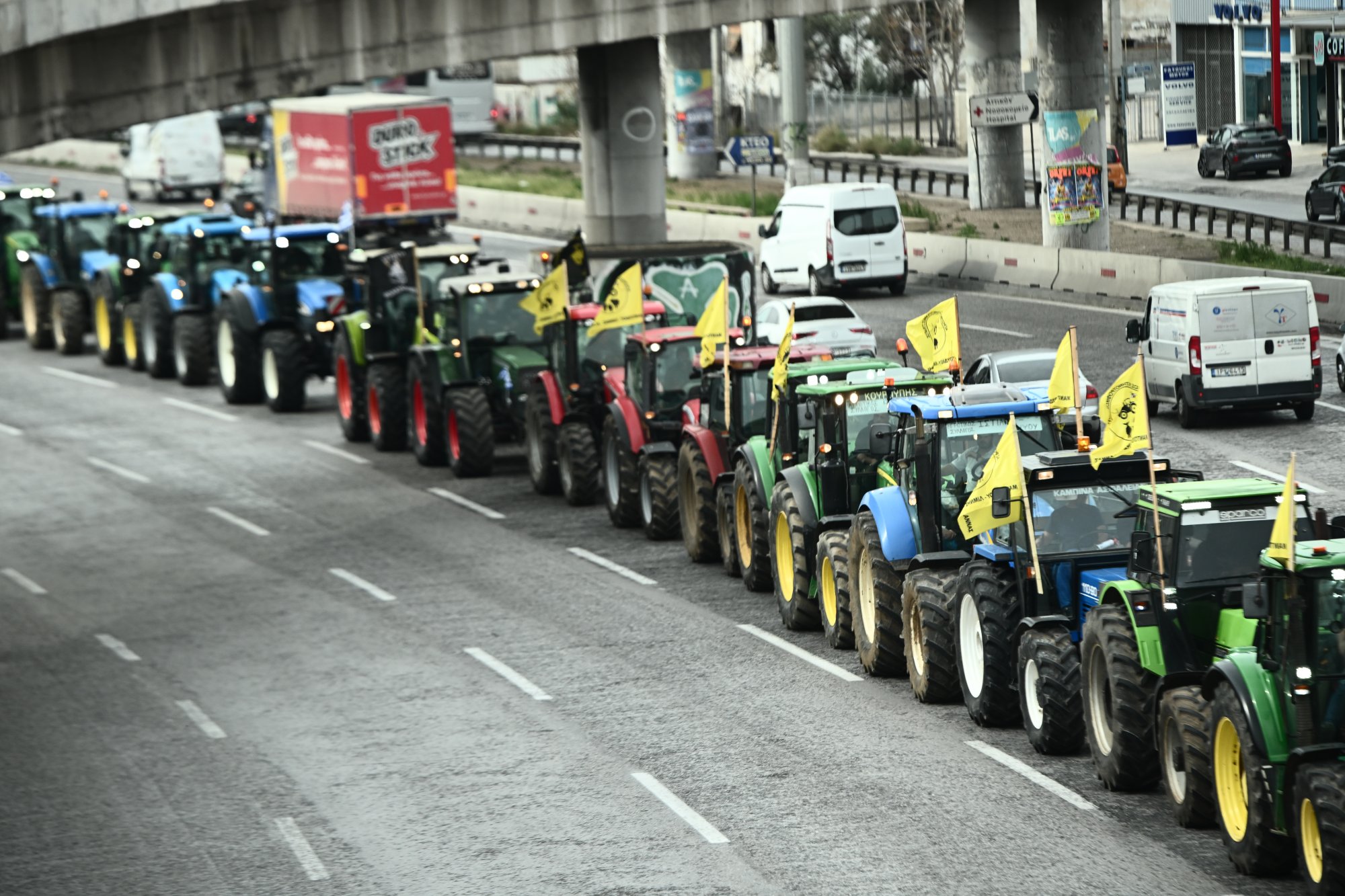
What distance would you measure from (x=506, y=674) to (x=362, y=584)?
489cm

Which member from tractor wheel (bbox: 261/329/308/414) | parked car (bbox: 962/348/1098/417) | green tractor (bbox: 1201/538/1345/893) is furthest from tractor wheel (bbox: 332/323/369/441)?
green tractor (bbox: 1201/538/1345/893)

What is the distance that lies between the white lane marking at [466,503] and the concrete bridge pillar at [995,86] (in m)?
28.5

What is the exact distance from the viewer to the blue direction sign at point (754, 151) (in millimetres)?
51250

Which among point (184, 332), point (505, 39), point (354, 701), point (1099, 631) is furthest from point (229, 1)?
point (1099, 631)

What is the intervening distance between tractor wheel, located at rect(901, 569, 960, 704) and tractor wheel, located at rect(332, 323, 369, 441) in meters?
16.5

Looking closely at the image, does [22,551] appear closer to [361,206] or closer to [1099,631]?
[1099,631]

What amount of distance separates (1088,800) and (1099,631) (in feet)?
4.06

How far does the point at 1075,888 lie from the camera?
12.9 metres

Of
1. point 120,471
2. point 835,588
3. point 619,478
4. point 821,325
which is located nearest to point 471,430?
point 619,478

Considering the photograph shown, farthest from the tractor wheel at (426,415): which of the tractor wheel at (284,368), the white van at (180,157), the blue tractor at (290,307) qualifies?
the white van at (180,157)

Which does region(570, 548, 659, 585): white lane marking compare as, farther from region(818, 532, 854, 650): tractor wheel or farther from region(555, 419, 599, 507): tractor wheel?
region(818, 532, 854, 650): tractor wheel

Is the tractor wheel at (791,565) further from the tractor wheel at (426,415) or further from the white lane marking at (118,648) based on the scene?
the tractor wheel at (426,415)

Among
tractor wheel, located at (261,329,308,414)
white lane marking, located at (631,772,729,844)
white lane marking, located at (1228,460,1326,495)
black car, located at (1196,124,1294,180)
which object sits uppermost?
black car, located at (1196,124,1294,180)

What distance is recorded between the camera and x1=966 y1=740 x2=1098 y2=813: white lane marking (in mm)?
14461
